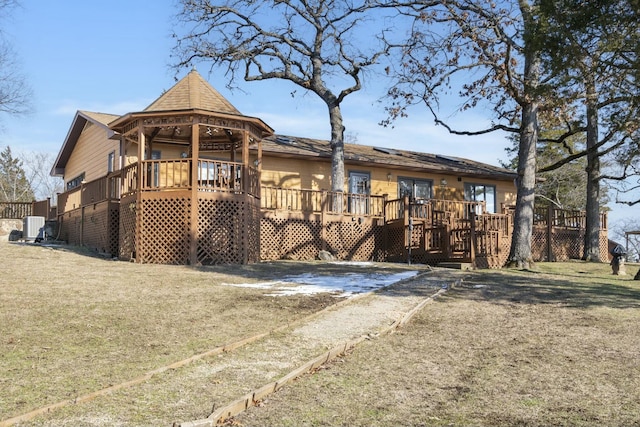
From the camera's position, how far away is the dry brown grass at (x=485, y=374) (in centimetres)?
574

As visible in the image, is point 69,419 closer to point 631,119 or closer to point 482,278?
point 482,278

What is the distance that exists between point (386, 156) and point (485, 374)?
21657mm

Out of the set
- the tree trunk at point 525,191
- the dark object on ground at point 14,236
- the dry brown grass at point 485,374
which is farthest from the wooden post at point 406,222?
the dark object on ground at point 14,236

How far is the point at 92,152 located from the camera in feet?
85.1

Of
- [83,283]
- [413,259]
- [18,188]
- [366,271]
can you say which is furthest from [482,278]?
[18,188]

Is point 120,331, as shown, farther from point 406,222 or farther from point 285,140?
point 285,140

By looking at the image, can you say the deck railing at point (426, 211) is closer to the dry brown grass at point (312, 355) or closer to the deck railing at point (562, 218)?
the deck railing at point (562, 218)

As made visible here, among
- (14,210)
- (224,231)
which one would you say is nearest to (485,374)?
(224,231)

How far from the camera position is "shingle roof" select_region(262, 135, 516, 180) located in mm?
25020

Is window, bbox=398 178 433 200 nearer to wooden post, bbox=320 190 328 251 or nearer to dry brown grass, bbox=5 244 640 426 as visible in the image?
wooden post, bbox=320 190 328 251

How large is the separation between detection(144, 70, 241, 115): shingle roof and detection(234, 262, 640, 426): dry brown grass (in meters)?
9.78

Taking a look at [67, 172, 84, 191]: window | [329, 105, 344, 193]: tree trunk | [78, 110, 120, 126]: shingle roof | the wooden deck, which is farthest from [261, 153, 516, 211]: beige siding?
[67, 172, 84, 191]: window

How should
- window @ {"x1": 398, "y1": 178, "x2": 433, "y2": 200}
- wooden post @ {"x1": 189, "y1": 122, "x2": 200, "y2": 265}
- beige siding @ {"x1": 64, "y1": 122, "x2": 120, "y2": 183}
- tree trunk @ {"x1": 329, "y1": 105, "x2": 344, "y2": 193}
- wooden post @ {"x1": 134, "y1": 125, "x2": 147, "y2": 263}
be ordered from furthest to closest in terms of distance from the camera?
window @ {"x1": 398, "y1": 178, "x2": 433, "y2": 200}, tree trunk @ {"x1": 329, "y1": 105, "x2": 344, "y2": 193}, beige siding @ {"x1": 64, "y1": 122, "x2": 120, "y2": 183}, wooden post @ {"x1": 134, "y1": 125, "x2": 147, "y2": 263}, wooden post @ {"x1": 189, "y1": 122, "x2": 200, "y2": 265}

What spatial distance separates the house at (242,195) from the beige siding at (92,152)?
0.18 ft
